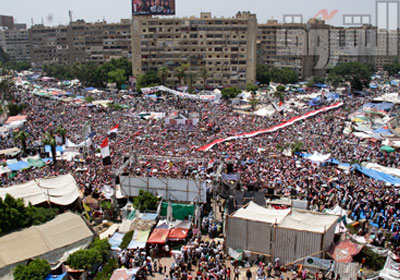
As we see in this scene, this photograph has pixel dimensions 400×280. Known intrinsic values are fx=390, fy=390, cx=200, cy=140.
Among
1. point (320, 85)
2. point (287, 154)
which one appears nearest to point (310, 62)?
point (320, 85)

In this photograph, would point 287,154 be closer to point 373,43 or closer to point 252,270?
point 252,270

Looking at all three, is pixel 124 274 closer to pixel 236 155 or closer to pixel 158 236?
pixel 158 236

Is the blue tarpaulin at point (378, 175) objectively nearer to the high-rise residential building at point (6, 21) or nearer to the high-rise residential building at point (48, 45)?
the high-rise residential building at point (48, 45)

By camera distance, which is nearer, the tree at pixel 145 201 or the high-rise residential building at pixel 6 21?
the tree at pixel 145 201

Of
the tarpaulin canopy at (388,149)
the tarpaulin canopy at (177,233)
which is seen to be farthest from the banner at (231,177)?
the tarpaulin canopy at (388,149)

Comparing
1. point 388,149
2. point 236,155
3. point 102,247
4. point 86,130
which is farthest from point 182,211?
point 388,149

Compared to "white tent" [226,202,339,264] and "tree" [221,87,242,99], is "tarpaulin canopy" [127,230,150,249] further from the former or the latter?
"tree" [221,87,242,99]
